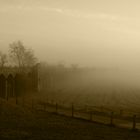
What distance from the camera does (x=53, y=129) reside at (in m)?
29.0

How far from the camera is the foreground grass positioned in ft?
83.0

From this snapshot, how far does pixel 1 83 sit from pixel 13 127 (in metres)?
35.9

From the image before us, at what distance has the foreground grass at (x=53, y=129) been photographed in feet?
83.0

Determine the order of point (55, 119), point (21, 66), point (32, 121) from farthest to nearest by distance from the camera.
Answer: point (21, 66), point (55, 119), point (32, 121)

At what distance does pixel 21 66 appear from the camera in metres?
99.2

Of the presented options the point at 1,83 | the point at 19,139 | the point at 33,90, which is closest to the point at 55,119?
the point at 19,139

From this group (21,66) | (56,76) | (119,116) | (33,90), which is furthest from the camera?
(56,76)

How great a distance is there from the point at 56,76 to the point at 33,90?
4793cm

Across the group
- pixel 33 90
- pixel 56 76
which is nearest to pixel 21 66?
pixel 33 90

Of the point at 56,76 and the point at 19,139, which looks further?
the point at 56,76

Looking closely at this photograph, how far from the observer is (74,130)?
2872 cm

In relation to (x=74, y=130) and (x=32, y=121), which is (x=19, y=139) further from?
(x=32, y=121)

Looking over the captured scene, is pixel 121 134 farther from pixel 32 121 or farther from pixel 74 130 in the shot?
pixel 32 121

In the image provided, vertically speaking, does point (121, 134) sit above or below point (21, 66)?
below
